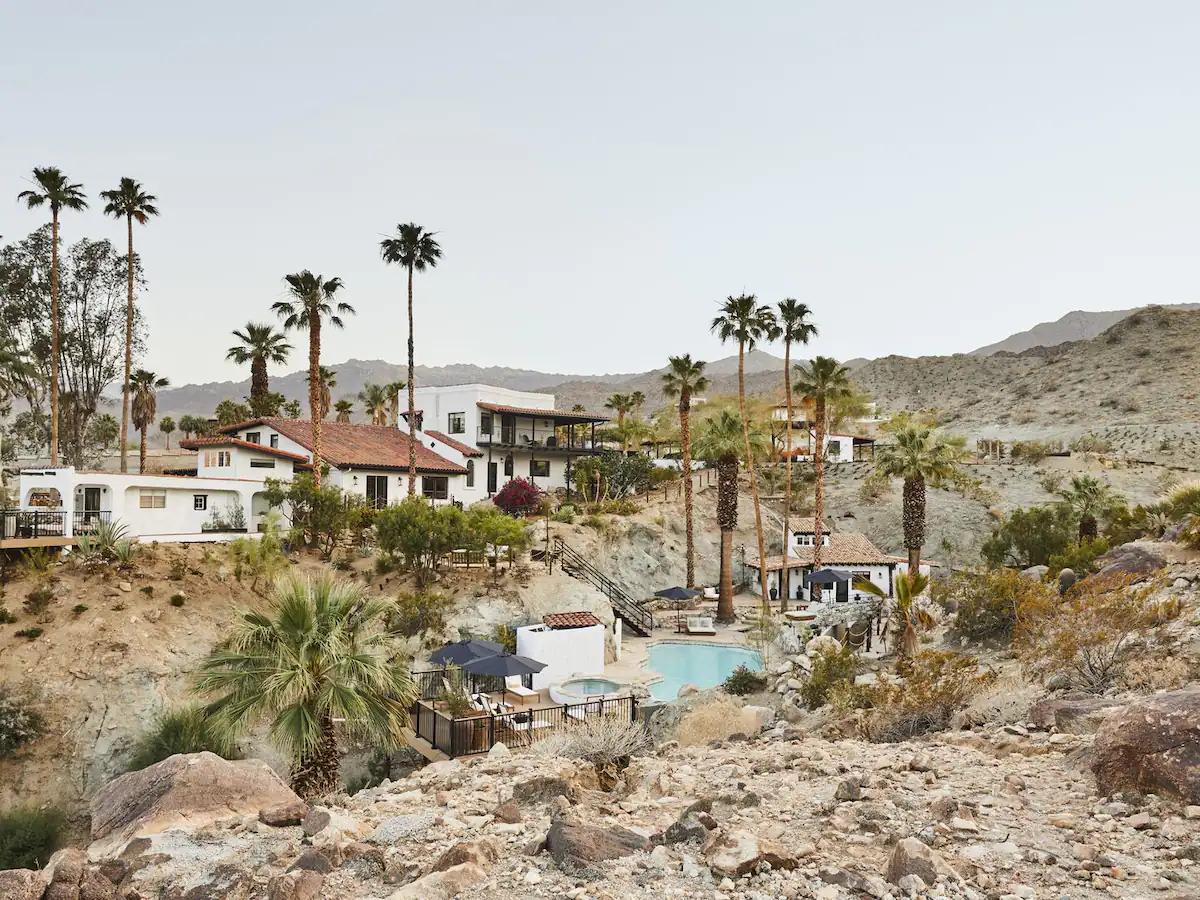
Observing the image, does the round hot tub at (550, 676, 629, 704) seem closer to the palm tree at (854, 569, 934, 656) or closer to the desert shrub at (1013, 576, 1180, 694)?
the palm tree at (854, 569, 934, 656)

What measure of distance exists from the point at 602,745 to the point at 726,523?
29.5 meters

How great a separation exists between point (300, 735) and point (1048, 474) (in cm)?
6075

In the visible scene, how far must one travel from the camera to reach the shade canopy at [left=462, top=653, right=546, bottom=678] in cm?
2178

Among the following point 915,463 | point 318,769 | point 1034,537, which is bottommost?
point 318,769

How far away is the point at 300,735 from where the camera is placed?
40.9 feet

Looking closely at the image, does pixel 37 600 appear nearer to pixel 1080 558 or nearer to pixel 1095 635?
pixel 1095 635

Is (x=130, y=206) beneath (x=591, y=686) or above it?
above

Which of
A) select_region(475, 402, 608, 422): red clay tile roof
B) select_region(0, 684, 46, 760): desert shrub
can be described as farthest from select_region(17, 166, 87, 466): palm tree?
select_region(475, 402, 608, 422): red clay tile roof

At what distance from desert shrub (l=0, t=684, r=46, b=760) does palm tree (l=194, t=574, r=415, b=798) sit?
1176cm

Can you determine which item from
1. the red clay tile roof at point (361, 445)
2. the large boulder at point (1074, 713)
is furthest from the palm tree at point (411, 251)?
the large boulder at point (1074, 713)

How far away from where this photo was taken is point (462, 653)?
23484 mm

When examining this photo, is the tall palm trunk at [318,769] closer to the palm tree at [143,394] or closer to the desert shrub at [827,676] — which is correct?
the desert shrub at [827,676]

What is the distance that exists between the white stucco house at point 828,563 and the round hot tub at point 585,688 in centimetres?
1578

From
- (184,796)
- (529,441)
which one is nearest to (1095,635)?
(184,796)
